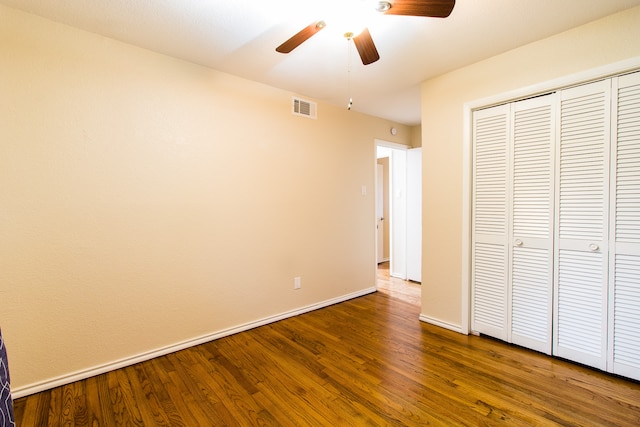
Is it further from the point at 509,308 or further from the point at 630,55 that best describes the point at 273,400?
the point at 630,55

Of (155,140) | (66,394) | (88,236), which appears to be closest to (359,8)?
(155,140)

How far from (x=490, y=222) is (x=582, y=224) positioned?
2.00 feet

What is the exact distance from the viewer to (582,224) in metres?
2.12

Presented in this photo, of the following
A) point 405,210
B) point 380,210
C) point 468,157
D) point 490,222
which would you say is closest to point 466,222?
point 490,222

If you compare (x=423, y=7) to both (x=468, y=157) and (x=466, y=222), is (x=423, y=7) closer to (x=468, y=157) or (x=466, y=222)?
(x=468, y=157)

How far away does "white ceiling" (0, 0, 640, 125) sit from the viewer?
180 centimetres

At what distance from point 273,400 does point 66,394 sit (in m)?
1.36

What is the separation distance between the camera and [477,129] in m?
2.63

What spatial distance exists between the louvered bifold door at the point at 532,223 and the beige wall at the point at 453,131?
9.6 inches

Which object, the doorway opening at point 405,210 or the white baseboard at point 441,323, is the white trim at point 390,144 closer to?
the doorway opening at point 405,210

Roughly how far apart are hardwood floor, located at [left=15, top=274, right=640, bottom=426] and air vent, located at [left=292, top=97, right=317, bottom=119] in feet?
7.64

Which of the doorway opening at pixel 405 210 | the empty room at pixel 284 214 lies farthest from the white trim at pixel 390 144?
the empty room at pixel 284 214

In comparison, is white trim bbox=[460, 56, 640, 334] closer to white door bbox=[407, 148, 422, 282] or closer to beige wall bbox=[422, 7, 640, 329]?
beige wall bbox=[422, 7, 640, 329]

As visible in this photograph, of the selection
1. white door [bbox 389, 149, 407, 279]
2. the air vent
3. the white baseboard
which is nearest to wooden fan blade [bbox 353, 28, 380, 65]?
the air vent
